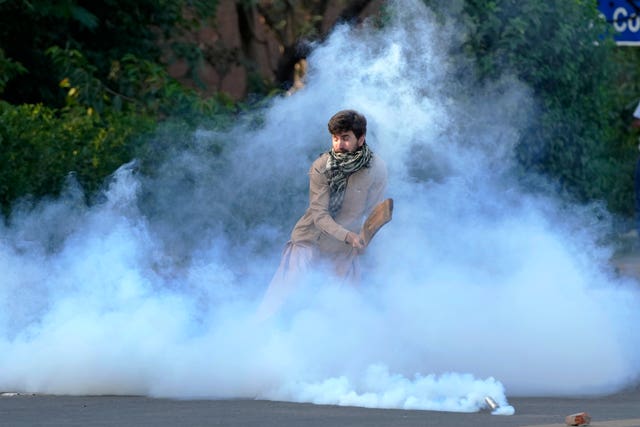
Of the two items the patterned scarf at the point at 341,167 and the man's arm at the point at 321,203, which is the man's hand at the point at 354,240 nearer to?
the man's arm at the point at 321,203

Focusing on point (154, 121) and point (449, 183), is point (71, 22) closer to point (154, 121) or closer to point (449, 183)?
point (154, 121)

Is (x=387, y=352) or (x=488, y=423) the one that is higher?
(x=387, y=352)

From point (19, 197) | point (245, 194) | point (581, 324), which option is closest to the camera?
point (581, 324)

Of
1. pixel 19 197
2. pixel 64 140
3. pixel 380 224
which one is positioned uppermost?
pixel 64 140

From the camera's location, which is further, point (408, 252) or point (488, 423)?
point (408, 252)

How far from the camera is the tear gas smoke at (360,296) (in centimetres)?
788

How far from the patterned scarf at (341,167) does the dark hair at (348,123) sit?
0.12m

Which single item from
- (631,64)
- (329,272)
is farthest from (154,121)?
(631,64)

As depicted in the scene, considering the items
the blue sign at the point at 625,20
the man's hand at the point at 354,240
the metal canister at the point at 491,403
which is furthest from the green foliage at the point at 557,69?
the metal canister at the point at 491,403

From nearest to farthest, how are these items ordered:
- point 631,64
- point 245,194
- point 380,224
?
point 380,224 < point 245,194 < point 631,64

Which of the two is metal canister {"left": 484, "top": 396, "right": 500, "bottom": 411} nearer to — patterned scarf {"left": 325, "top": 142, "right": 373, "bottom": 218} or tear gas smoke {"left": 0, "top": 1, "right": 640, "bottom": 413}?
tear gas smoke {"left": 0, "top": 1, "right": 640, "bottom": 413}

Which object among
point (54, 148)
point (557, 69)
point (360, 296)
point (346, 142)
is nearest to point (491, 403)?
point (360, 296)

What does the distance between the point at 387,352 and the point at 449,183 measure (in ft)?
6.12

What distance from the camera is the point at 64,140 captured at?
1286cm
